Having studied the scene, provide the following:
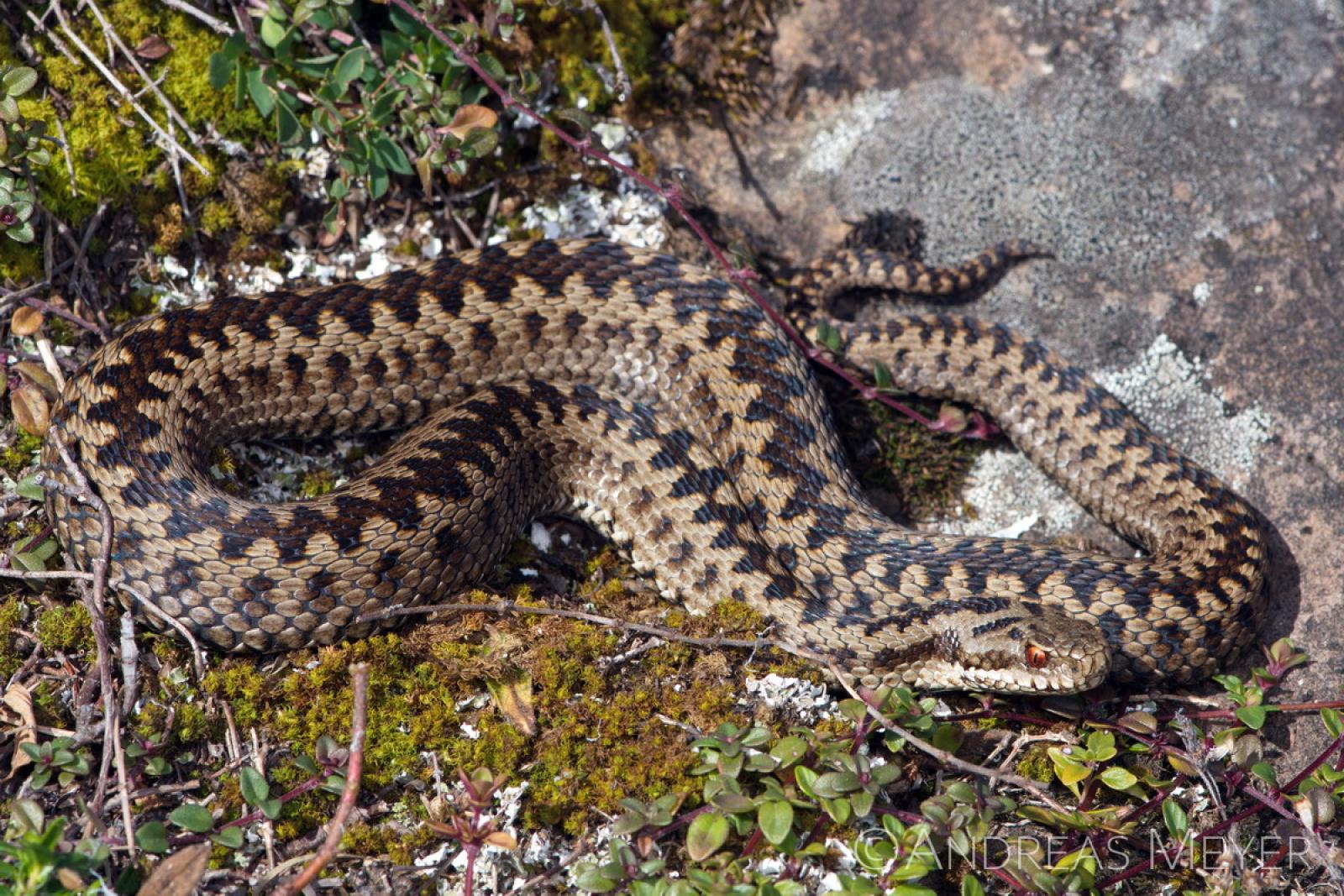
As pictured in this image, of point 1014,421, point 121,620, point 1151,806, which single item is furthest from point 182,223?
point 1151,806

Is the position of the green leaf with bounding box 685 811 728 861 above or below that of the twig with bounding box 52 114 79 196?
below

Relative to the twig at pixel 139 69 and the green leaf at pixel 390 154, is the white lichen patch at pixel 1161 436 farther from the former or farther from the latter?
the twig at pixel 139 69

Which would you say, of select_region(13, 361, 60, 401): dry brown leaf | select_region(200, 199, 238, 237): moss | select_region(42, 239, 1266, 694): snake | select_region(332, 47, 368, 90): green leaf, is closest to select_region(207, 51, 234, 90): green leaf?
select_region(332, 47, 368, 90): green leaf

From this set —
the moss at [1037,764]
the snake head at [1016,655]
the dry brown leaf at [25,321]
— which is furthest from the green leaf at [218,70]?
the moss at [1037,764]

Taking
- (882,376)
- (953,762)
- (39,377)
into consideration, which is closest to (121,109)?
(39,377)

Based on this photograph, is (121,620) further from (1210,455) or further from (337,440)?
(1210,455)

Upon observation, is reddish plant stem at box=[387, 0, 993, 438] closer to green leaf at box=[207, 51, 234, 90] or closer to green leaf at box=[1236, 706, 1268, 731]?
green leaf at box=[207, 51, 234, 90]
